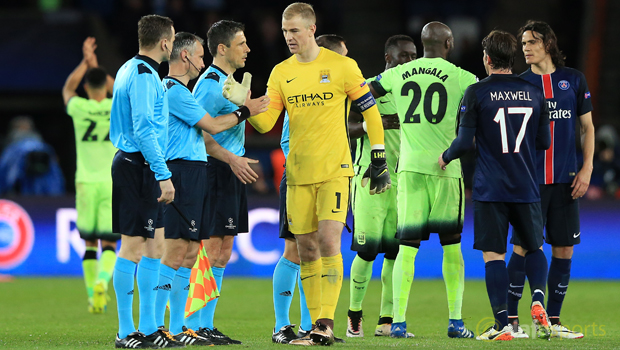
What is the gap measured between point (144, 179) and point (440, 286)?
7295 millimetres

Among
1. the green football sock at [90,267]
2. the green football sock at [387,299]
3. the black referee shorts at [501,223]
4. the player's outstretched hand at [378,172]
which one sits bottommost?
the green football sock at [387,299]

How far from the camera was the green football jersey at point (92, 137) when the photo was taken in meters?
10.6

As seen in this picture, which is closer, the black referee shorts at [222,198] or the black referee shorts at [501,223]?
the black referee shorts at [501,223]

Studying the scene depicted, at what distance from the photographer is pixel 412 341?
704 cm

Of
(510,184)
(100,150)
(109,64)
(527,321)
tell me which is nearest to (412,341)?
(510,184)

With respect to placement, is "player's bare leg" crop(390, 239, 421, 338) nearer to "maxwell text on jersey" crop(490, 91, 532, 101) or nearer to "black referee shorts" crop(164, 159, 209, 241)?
"maxwell text on jersey" crop(490, 91, 532, 101)

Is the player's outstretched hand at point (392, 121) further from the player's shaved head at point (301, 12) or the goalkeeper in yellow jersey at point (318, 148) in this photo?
the player's shaved head at point (301, 12)

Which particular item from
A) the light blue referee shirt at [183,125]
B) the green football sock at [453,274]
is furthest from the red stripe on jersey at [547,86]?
the light blue referee shirt at [183,125]

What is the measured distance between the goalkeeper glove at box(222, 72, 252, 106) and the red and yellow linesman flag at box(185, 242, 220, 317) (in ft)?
4.29

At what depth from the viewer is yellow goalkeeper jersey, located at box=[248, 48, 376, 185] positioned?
22.0ft

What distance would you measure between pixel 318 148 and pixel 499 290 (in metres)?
1.86

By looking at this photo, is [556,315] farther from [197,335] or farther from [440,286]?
[440,286]

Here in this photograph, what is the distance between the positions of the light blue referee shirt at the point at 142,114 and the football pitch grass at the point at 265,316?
1.59 meters

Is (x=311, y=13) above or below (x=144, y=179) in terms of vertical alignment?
above
